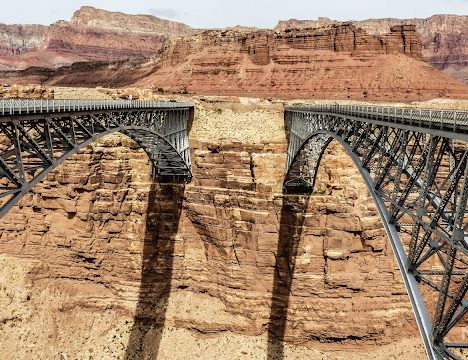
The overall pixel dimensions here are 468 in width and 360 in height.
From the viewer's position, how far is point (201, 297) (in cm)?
4341

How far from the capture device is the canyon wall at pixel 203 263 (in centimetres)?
3925

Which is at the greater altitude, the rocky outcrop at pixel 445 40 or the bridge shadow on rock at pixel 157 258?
the rocky outcrop at pixel 445 40

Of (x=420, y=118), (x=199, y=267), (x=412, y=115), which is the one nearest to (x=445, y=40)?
(x=199, y=267)

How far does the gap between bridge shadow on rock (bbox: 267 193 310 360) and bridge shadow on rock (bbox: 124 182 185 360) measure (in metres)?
11.2

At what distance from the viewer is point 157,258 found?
4456cm

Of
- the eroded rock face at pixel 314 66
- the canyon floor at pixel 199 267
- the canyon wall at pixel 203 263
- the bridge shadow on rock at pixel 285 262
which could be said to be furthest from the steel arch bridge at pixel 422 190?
the eroded rock face at pixel 314 66

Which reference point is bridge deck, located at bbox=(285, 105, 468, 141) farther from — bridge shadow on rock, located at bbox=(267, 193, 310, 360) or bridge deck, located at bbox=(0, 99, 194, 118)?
bridge shadow on rock, located at bbox=(267, 193, 310, 360)

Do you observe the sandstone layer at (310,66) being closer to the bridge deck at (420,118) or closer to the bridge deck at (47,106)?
the bridge deck at (420,118)

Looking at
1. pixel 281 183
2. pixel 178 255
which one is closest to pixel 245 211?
pixel 281 183

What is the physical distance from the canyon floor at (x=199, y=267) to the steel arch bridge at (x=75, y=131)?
356cm

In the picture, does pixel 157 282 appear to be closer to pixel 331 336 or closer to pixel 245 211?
pixel 245 211

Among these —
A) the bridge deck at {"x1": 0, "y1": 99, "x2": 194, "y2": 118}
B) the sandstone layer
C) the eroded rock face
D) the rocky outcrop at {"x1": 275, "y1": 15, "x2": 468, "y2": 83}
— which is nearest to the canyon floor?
the bridge deck at {"x1": 0, "y1": 99, "x2": 194, "y2": 118}

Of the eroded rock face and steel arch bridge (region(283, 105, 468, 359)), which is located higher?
the eroded rock face

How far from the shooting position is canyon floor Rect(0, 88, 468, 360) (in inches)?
1542
